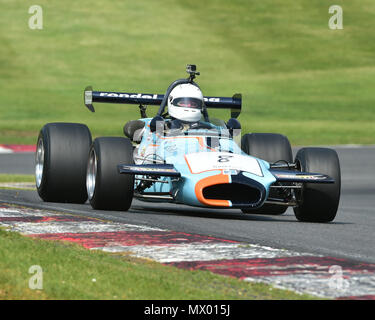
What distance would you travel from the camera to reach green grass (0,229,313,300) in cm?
608

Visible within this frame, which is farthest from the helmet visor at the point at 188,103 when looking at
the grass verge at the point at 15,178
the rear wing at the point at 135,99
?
the grass verge at the point at 15,178

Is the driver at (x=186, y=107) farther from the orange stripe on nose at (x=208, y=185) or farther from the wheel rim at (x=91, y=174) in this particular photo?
the orange stripe on nose at (x=208, y=185)

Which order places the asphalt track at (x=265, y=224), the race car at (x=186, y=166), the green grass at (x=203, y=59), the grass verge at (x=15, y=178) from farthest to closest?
the green grass at (x=203, y=59), the grass verge at (x=15, y=178), the race car at (x=186, y=166), the asphalt track at (x=265, y=224)

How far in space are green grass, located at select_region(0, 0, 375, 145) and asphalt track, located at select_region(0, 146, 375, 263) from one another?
69.3ft

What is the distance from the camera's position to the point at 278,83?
49469 millimetres

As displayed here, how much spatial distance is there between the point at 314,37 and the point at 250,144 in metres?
45.1

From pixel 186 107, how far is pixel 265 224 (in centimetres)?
248

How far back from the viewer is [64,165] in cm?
1276

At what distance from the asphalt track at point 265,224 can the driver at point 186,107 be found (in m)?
1.20

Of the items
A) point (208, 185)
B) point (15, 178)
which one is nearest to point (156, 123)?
point (208, 185)

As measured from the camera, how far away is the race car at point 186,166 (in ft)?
35.3

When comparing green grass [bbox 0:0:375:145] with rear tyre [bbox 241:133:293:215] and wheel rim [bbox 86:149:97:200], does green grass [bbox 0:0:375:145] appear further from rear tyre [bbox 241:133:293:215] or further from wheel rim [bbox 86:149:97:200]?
wheel rim [bbox 86:149:97:200]

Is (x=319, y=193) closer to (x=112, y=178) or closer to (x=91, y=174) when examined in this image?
(x=112, y=178)
